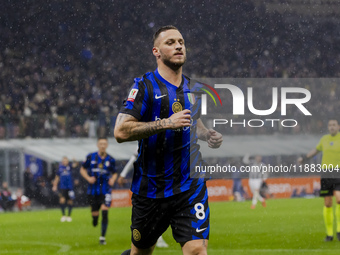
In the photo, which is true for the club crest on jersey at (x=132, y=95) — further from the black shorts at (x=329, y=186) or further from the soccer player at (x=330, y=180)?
the black shorts at (x=329, y=186)

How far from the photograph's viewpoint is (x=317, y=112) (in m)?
19.2

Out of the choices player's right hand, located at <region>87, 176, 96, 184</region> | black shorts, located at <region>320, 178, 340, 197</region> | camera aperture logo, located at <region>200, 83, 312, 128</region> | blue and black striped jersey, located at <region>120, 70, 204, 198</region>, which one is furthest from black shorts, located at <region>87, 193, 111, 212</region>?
camera aperture logo, located at <region>200, 83, 312, 128</region>

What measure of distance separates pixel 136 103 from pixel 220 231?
7.74 metres

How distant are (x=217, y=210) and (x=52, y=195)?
14.8ft

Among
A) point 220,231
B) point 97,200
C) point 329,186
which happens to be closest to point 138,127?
point 329,186

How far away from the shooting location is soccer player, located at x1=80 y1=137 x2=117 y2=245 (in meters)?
8.52

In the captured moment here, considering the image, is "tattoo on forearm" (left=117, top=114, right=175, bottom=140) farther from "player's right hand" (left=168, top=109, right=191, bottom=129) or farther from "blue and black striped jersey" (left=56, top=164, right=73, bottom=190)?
"blue and black striped jersey" (left=56, top=164, right=73, bottom=190)

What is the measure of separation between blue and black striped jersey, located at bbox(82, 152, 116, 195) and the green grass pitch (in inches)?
32.7

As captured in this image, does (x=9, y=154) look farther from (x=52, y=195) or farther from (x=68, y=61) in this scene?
(x=68, y=61)

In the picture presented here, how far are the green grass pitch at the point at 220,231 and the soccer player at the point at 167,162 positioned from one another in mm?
3829

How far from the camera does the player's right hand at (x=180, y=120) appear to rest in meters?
3.43

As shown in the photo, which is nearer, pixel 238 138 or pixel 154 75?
pixel 154 75

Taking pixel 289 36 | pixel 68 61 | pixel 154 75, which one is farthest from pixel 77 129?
pixel 154 75

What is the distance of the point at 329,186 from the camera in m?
7.82
